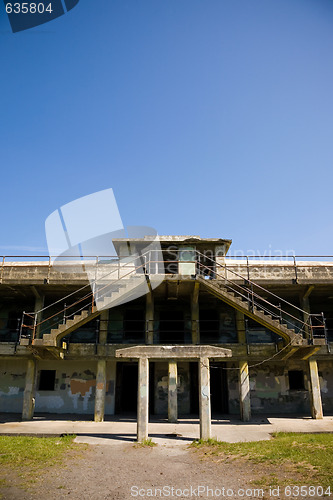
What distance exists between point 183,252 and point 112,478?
12.8 meters

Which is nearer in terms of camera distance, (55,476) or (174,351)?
(55,476)

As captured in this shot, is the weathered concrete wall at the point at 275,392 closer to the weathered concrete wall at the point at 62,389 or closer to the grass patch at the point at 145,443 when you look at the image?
the weathered concrete wall at the point at 62,389

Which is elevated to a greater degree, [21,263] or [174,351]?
[21,263]

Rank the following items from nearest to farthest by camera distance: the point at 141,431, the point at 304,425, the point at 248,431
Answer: the point at 141,431, the point at 248,431, the point at 304,425

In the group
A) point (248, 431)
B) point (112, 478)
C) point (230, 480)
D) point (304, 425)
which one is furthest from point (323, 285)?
point (112, 478)

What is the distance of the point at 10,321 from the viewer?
19.2 metres

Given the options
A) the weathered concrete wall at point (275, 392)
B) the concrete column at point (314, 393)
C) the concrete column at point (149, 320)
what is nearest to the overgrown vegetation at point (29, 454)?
the concrete column at point (149, 320)

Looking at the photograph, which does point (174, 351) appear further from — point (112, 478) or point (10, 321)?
point (10, 321)

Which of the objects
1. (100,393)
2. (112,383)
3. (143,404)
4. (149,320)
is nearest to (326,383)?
(149,320)

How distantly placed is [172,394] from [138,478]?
8.19 metres

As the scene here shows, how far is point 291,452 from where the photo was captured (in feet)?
29.6

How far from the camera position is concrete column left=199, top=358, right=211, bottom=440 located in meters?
11.0

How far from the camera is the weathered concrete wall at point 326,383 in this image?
1812 cm

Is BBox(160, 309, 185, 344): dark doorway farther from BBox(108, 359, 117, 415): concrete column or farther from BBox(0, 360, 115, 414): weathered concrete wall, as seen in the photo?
BBox(0, 360, 115, 414): weathered concrete wall
